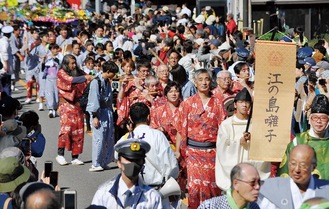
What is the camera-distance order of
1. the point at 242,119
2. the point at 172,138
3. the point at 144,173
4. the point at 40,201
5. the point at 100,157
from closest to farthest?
the point at 40,201 < the point at 144,173 < the point at 242,119 < the point at 172,138 < the point at 100,157

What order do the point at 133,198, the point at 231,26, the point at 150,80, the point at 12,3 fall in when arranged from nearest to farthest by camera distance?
1. the point at 133,198
2. the point at 150,80
3. the point at 231,26
4. the point at 12,3

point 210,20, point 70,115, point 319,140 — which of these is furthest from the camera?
point 210,20

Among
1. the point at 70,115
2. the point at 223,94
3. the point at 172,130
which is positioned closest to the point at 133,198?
the point at 172,130

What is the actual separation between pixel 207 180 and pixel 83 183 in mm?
3491

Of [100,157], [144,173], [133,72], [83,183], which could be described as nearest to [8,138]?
[144,173]

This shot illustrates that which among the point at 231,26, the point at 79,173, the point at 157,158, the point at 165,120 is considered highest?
the point at 231,26

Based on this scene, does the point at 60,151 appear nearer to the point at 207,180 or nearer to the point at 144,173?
the point at 207,180

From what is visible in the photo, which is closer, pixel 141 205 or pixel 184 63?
pixel 141 205

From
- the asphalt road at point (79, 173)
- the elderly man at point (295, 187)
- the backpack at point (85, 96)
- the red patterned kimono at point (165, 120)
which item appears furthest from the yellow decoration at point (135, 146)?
the backpack at point (85, 96)

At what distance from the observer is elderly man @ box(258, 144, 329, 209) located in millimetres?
7238

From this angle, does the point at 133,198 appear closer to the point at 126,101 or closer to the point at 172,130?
the point at 172,130

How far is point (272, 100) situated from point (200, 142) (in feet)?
4.94

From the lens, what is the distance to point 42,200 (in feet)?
18.3

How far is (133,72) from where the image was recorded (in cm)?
1630
